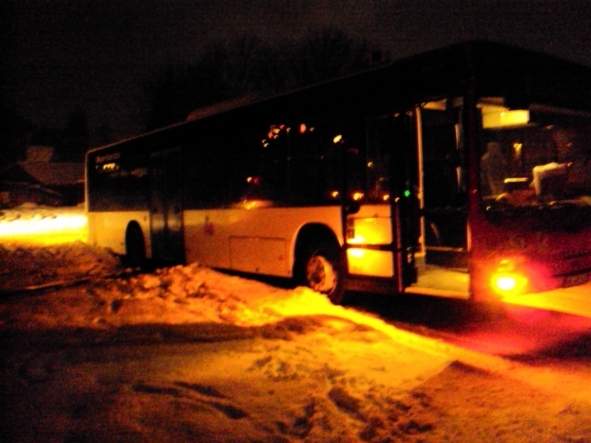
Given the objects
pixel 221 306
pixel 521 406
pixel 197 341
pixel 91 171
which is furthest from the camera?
pixel 91 171

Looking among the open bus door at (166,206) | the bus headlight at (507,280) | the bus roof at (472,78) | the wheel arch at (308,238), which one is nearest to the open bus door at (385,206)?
the bus roof at (472,78)

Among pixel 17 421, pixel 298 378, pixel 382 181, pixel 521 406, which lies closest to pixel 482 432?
pixel 521 406

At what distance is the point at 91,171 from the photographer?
65.2 ft

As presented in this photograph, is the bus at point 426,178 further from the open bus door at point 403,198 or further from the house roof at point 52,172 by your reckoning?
the house roof at point 52,172

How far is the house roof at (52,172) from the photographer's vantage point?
7675 cm

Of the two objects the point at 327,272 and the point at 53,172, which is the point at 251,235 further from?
the point at 53,172

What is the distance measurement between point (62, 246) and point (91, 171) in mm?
2747

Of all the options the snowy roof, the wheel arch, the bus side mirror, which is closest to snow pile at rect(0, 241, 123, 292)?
the wheel arch

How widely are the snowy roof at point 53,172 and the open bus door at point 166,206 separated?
66.3 meters

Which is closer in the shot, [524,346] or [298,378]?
[298,378]

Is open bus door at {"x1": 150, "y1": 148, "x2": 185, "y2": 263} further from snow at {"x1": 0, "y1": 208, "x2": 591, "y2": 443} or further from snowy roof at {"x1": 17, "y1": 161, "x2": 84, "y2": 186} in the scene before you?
snowy roof at {"x1": 17, "y1": 161, "x2": 84, "y2": 186}

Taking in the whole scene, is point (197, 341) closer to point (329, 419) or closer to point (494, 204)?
point (329, 419)

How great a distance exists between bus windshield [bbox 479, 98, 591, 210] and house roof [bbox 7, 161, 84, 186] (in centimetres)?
7450

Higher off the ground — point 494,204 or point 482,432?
point 494,204
